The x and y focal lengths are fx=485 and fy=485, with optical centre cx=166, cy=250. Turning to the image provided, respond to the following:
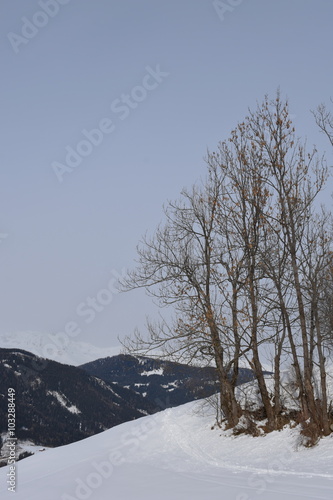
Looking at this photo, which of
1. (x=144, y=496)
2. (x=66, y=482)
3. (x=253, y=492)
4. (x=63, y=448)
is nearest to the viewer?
(x=253, y=492)

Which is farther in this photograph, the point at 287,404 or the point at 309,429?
the point at 287,404

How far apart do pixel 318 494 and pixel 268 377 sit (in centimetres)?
1382

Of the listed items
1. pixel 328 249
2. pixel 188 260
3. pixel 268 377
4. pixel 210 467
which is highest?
pixel 188 260

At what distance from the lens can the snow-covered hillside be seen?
9391 mm

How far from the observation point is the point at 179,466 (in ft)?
46.2

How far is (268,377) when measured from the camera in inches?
841

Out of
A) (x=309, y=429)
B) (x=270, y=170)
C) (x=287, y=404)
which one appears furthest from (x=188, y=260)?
(x=309, y=429)

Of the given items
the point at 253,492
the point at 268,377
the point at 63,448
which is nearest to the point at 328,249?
the point at 268,377

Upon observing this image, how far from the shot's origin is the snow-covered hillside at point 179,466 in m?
9.39

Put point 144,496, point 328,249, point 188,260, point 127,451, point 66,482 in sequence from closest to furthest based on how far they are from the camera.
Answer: point 144,496, point 66,482, point 328,249, point 127,451, point 188,260

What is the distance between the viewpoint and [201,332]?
18.6m

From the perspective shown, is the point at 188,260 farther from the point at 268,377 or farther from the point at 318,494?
the point at 318,494

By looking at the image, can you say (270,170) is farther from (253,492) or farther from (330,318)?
(253,492)

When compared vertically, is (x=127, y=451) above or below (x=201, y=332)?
below
